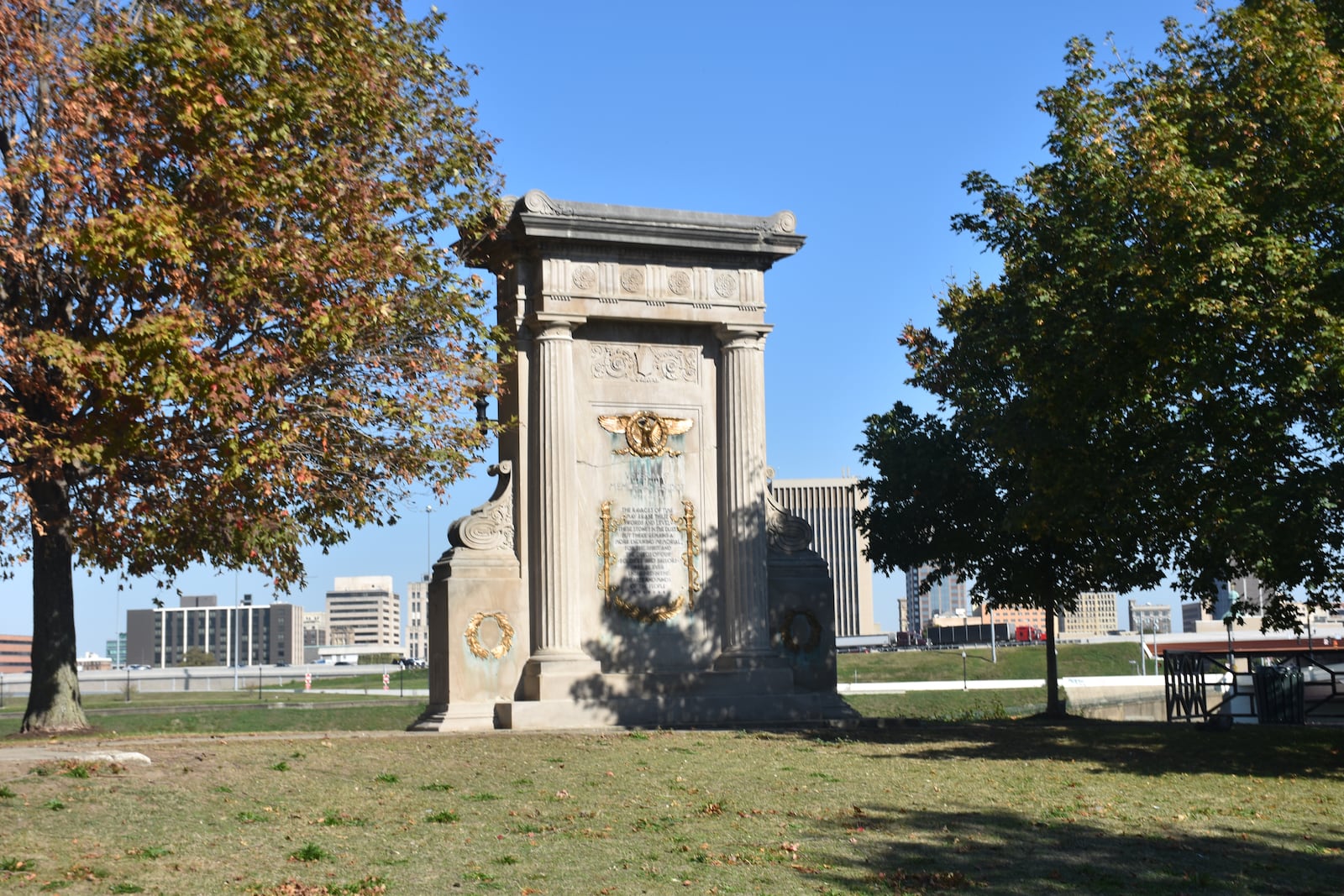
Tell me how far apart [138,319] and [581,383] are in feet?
25.6

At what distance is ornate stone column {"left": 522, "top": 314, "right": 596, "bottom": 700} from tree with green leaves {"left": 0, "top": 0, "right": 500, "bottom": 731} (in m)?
1.63

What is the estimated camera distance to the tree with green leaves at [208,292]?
17672mm

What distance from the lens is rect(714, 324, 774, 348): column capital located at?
24.2 meters

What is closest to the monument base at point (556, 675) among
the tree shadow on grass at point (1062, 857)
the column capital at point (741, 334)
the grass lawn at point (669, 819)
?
the grass lawn at point (669, 819)

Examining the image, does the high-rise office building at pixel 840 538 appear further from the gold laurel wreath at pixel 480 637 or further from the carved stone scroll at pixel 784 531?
the gold laurel wreath at pixel 480 637

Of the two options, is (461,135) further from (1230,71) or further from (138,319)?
(1230,71)

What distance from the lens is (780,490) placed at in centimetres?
15425

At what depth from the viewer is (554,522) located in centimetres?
2255

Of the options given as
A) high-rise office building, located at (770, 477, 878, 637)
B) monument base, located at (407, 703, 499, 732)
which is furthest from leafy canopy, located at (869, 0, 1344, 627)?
high-rise office building, located at (770, 477, 878, 637)

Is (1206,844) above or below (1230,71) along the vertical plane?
below

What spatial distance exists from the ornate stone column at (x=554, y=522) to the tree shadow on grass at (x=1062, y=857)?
9.83m

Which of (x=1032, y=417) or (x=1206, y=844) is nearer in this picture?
(x=1206, y=844)

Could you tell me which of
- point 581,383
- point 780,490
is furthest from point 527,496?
point 780,490

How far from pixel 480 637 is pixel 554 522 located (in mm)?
2190
